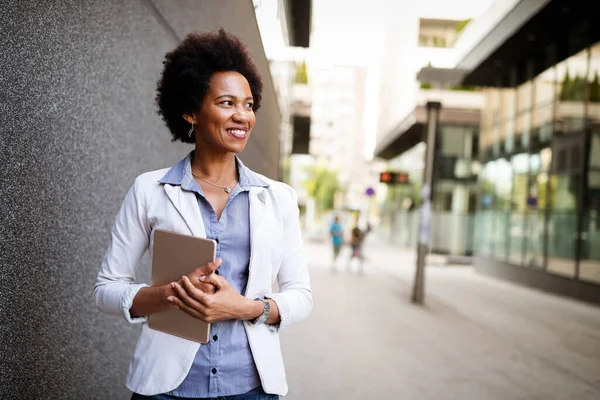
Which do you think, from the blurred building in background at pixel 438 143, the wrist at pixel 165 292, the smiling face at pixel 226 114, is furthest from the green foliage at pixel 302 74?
the wrist at pixel 165 292

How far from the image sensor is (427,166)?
37.3 ft

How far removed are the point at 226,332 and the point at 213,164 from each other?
561 mm

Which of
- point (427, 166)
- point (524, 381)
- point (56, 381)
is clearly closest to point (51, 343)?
point (56, 381)

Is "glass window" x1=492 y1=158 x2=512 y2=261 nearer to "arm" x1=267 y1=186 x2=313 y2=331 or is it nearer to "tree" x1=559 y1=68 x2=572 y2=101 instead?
"tree" x1=559 y1=68 x2=572 y2=101

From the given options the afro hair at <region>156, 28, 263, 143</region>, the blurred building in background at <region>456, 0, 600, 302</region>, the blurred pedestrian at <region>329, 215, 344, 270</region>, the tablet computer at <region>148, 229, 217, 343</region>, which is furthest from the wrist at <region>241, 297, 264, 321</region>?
the blurred pedestrian at <region>329, 215, 344, 270</region>

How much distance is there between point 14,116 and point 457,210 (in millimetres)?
30223

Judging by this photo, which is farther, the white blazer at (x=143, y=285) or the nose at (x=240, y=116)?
the nose at (x=240, y=116)

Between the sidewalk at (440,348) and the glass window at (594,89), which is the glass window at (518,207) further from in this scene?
the sidewalk at (440,348)

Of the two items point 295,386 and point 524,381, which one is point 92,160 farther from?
point 524,381

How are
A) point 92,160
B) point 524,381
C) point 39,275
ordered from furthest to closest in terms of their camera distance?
point 524,381 → point 92,160 → point 39,275

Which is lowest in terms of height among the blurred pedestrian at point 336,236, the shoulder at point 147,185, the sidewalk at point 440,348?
the sidewalk at point 440,348

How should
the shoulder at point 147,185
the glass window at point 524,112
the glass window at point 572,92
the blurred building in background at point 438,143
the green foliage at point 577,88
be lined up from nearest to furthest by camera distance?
1. the shoulder at point 147,185
2. the green foliage at point 577,88
3. the glass window at point 572,92
4. the glass window at point 524,112
5. the blurred building in background at point 438,143

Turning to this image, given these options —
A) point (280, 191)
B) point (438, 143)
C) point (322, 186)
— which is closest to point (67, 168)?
point (280, 191)

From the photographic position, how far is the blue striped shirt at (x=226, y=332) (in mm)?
1688
